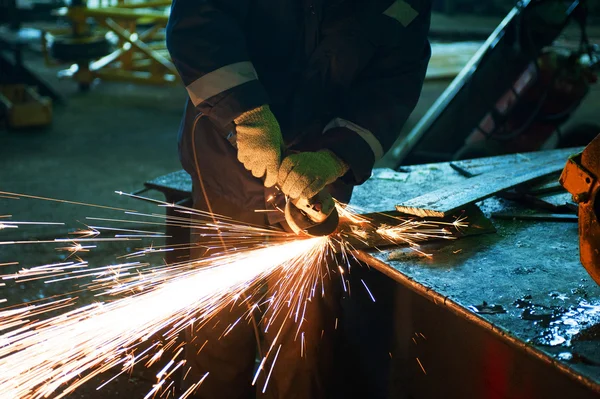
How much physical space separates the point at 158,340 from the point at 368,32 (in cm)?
156

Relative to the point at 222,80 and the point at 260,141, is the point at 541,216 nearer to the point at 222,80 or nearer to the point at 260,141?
the point at 260,141

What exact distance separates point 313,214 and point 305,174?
0.41ft

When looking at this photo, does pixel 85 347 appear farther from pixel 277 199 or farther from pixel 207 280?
pixel 277 199

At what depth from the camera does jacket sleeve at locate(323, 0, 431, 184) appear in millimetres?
2191

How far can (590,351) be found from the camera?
4.99ft

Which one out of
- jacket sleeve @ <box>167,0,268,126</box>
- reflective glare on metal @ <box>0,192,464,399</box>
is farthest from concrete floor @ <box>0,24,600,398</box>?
jacket sleeve @ <box>167,0,268,126</box>

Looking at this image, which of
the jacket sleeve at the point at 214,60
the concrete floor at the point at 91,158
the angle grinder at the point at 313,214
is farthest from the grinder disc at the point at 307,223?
the concrete floor at the point at 91,158

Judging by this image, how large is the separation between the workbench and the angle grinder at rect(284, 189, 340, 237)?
0.16m

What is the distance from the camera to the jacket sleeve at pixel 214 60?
199cm

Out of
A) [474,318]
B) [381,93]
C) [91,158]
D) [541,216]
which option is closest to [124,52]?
[91,158]

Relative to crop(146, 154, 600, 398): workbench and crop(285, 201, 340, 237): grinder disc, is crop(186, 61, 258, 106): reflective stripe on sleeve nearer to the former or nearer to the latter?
crop(285, 201, 340, 237): grinder disc

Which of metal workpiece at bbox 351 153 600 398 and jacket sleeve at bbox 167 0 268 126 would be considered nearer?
metal workpiece at bbox 351 153 600 398

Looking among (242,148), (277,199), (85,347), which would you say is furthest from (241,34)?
(85,347)

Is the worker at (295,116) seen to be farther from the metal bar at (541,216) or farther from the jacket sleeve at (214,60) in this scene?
the metal bar at (541,216)
